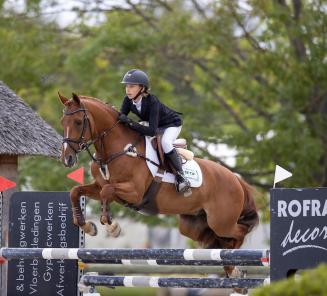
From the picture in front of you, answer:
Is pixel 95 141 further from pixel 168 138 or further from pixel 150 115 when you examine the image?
pixel 168 138

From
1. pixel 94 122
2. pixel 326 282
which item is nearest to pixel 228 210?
pixel 94 122

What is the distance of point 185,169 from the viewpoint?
9039 mm

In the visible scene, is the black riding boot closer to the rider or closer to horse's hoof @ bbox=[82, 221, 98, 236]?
the rider

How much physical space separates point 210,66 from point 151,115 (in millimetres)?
9380

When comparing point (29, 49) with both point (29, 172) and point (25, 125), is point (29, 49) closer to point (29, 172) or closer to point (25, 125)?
point (29, 172)

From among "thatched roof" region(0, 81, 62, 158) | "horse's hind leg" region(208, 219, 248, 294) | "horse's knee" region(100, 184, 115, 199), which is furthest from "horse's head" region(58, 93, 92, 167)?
"horse's hind leg" region(208, 219, 248, 294)

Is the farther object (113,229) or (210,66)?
(210,66)

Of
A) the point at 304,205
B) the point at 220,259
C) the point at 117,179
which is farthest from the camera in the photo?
the point at 117,179

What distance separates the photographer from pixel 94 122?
28.3 feet

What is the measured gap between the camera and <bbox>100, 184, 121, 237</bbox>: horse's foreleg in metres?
8.23

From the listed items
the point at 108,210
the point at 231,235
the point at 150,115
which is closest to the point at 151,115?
the point at 150,115

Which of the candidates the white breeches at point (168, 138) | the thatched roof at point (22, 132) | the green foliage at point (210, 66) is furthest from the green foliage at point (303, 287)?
the green foliage at point (210, 66)

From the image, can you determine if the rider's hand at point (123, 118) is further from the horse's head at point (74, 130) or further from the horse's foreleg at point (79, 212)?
the horse's foreleg at point (79, 212)

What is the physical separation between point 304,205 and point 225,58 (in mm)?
9766
